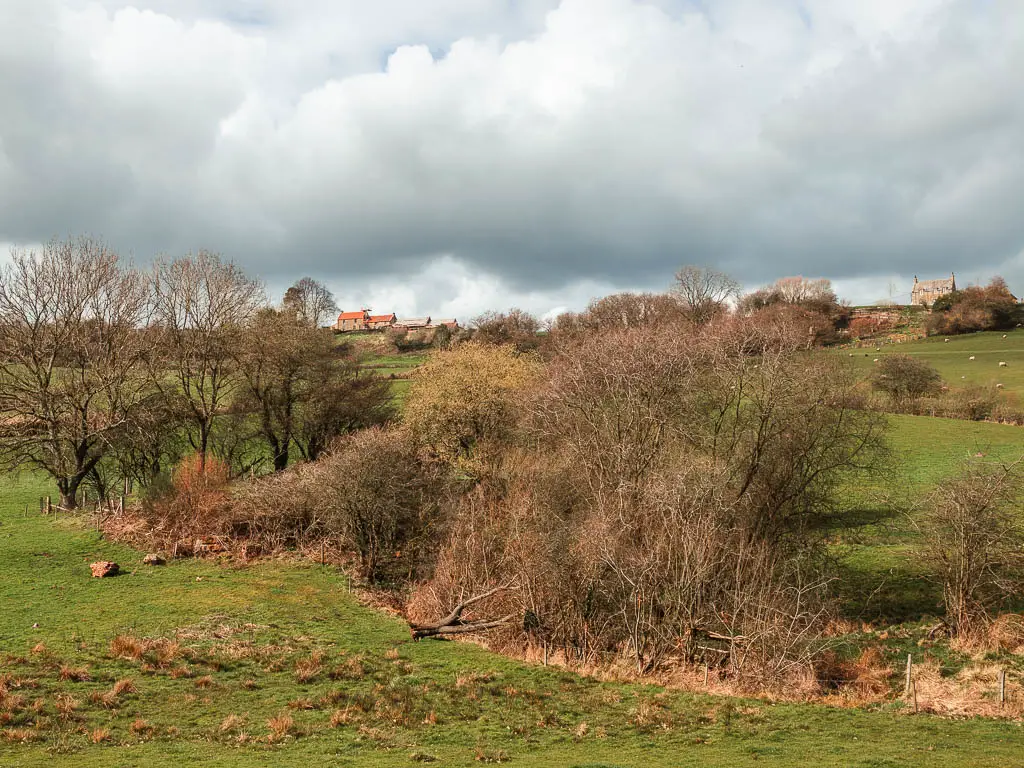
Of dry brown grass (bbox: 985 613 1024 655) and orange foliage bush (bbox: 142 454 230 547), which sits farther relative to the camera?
orange foliage bush (bbox: 142 454 230 547)

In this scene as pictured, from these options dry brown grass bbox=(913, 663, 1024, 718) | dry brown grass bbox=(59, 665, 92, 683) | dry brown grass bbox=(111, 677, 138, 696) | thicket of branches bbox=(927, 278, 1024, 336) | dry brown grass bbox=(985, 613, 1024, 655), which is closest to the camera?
dry brown grass bbox=(111, 677, 138, 696)

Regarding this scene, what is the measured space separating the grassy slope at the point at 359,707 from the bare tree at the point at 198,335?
1803cm

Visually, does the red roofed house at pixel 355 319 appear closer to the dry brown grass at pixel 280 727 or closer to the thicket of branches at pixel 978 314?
the thicket of branches at pixel 978 314

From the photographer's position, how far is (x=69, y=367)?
39094 millimetres

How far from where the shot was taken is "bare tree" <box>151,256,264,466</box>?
4238 centimetres

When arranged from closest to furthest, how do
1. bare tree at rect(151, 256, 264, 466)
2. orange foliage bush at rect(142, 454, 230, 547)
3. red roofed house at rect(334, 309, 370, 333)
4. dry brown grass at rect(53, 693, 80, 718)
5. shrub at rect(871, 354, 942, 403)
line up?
dry brown grass at rect(53, 693, 80, 718) < orange foliage bush at rect(142, 454, 230, 547) < bare tree at rect(151, 256, 264, 466) < shrub at rect(871, 354, 942, 403) < red roofed house at rect(334, 309, 370, 333)

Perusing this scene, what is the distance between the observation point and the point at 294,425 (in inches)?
1811

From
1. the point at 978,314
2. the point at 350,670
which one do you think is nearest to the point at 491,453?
the point at 350,670

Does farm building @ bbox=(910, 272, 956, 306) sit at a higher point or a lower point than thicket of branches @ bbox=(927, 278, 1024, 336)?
higher

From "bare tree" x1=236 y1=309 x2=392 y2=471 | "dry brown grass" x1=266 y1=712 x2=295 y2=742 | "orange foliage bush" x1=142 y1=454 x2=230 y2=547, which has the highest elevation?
"bare tree" x1=236 y1=309 x2=392 y2=471

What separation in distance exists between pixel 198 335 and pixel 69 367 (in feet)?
24.4

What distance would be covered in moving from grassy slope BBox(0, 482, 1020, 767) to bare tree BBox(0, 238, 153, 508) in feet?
45.0

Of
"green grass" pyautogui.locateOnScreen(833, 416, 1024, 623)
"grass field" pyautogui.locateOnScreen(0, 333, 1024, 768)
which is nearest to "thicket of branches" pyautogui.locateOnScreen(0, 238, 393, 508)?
Answer: "grass field" pyautogui.locateOnScreen(0, 333, 1024, 768)

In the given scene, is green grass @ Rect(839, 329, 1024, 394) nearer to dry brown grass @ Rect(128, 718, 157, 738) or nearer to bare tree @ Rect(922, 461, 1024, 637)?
bare tree @ Rect(922, 461, 1024, 637)
